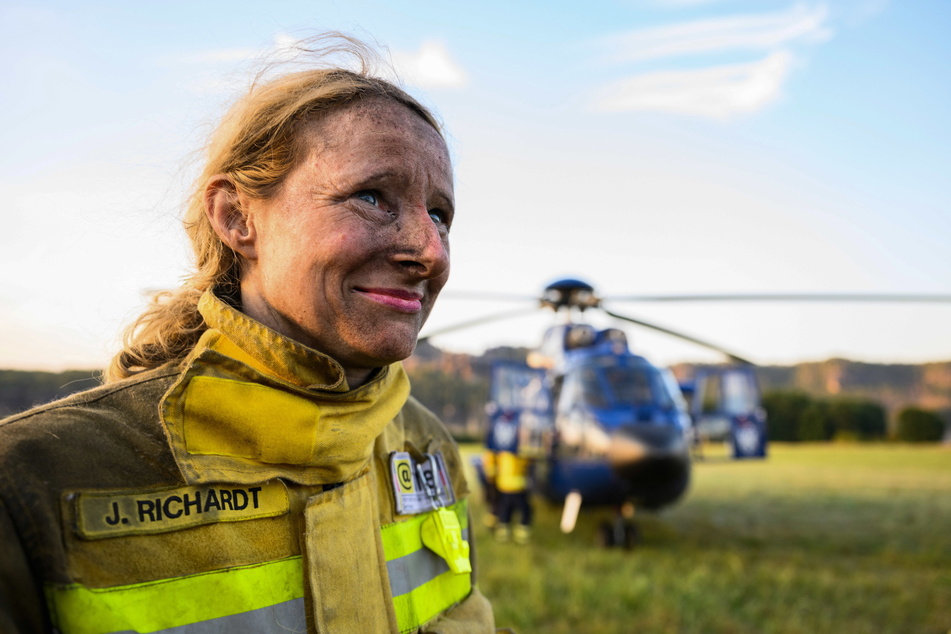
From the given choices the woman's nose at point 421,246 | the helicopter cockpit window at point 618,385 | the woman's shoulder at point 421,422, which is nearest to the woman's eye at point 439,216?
the woman's nose at point 421,246

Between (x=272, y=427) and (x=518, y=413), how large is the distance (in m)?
7.09

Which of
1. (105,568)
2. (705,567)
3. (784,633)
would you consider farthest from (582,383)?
(105,568)

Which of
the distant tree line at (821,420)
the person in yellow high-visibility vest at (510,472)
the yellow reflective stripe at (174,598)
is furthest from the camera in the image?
the distant tree line at (821,420)

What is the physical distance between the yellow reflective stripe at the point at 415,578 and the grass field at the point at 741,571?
3527 mm

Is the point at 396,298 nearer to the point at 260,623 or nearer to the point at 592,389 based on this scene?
the point at 260,623

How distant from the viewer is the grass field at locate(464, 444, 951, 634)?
192 inches

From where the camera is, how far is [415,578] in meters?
1.39

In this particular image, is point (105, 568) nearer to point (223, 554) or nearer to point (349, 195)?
point (223, 554)

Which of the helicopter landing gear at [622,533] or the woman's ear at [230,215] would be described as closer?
the woman's ear at [230,215]

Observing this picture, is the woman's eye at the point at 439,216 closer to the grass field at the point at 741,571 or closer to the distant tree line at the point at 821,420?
the grass field at the point at 741,571

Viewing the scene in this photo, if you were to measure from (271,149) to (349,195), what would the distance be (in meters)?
0.22

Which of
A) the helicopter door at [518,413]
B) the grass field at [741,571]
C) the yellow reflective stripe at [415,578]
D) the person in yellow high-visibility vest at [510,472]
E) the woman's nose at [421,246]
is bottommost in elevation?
the grass field at [741,571]

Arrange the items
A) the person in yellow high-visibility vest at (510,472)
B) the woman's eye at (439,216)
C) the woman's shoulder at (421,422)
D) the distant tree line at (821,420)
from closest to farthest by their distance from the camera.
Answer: the woman's eye at (439,216) < the woman's shoulder at (421,422) < the person in yellow high-visibility vest at (510,472) < the distant tree line at (821,420)

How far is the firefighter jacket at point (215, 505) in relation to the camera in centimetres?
90
